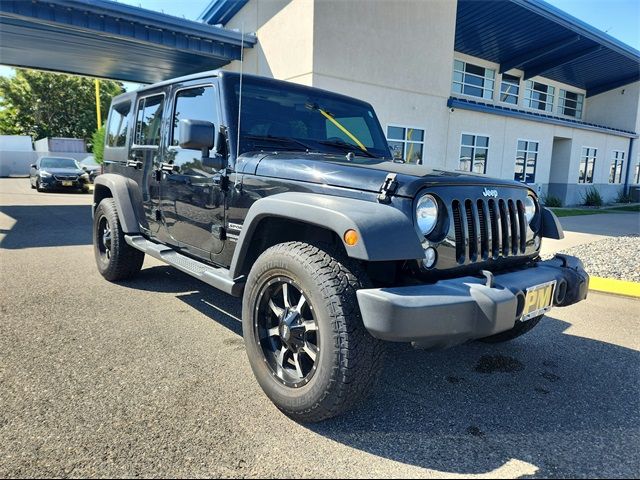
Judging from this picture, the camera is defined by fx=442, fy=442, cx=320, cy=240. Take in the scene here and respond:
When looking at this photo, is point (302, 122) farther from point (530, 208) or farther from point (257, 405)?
point (257, 405)

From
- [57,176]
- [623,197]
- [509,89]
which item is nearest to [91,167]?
[57,176]

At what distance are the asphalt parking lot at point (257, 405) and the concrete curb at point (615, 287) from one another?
1.25m

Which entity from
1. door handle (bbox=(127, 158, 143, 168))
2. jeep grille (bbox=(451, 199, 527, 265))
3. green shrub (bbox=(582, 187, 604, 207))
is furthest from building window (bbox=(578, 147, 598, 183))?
door handle (bbox=(127, 158, 143, 168))

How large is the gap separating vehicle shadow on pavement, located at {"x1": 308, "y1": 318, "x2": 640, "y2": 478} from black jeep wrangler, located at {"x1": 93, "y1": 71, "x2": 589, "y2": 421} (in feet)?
0.96

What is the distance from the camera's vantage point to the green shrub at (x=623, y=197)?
24406 millimetres

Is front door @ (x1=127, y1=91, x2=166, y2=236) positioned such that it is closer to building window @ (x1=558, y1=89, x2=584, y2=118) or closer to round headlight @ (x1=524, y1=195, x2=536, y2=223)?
round headlight @ (x1=524, y1=195, x2=536, y2=223)

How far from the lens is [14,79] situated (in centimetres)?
3759

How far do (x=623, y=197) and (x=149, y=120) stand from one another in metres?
27.5

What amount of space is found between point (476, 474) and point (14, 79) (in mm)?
46824

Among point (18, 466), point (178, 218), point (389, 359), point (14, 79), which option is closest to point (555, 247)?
point (389, 359)

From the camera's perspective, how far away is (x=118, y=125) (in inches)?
202

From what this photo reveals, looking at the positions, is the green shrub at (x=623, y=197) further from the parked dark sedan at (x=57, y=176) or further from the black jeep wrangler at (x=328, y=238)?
the parked dark sedan at (x=57, y=176)

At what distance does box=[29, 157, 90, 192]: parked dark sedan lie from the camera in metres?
16.6

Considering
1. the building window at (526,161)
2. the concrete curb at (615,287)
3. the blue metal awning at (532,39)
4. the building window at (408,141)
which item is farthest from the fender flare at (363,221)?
the building window at (526,161)
